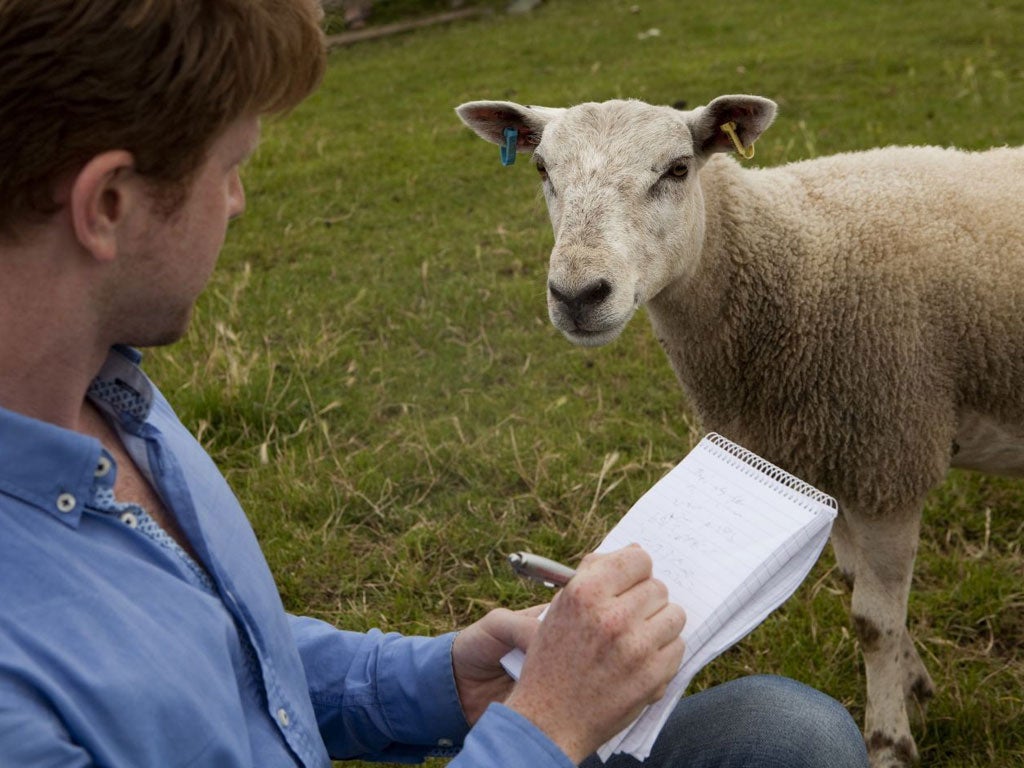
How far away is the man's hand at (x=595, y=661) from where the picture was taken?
1.17m

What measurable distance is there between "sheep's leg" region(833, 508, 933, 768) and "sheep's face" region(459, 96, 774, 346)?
0.85 meters

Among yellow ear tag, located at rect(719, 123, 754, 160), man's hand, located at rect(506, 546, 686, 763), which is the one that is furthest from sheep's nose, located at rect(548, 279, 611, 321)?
man's hand, located at rect(506, 546, 686, 763)

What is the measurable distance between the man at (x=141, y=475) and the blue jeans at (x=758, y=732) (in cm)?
37

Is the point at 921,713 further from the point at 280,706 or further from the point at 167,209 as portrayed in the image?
the point at 167,209

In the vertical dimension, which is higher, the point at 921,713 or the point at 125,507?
the point at 125,507

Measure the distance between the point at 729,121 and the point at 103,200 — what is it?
2.04 m

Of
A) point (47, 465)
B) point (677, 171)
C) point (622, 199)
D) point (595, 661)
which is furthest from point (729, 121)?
point (47, 465)

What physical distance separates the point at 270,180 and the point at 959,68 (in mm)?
5428

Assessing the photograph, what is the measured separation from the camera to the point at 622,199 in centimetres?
254

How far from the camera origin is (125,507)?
3.75 ft

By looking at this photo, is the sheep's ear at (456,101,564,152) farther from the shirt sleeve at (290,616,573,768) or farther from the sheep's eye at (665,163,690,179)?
the shirt sleeve at (290,616,573,768)

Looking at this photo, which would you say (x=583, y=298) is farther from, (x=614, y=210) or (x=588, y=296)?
(x=614, y=210)

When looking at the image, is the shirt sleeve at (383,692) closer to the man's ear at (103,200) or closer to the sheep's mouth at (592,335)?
the man's ear at (103,200)

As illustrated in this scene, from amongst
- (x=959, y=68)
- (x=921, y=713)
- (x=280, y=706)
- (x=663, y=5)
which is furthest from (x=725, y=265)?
(x=663, y=5)
